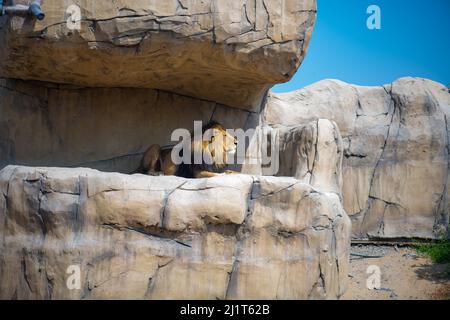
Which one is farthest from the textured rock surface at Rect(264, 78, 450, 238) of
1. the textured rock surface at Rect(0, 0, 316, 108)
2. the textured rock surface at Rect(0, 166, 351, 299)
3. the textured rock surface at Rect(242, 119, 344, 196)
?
the textured rock surface at Rect(0, 166, 351, 299)

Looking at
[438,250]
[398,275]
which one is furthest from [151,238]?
[438,250]

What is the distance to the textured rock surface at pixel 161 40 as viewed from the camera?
664 centimetres

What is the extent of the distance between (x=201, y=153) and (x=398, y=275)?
3205 millimetres

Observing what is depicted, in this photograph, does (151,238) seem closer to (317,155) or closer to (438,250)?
(317,155)

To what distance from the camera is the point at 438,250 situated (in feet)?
28.1

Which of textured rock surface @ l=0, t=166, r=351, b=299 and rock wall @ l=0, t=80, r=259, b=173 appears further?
rock wall @ l=0, t=80, r=259, b=173

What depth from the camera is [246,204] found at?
6.38 m

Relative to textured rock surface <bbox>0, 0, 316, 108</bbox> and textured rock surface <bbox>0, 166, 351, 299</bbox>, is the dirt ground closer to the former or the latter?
textured rock surface <bbox>0, 166, 351, 299</bbox>

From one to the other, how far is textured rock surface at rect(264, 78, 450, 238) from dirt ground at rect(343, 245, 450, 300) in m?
0.53

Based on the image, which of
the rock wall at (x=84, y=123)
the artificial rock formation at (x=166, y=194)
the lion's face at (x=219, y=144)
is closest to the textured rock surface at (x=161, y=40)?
the artificial rock formation at (x=166, y=194)

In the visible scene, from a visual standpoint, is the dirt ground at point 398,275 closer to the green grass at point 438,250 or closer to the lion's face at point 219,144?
the green grass at point 438,250

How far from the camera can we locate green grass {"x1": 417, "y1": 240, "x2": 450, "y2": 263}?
330 inches

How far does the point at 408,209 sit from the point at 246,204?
416cm

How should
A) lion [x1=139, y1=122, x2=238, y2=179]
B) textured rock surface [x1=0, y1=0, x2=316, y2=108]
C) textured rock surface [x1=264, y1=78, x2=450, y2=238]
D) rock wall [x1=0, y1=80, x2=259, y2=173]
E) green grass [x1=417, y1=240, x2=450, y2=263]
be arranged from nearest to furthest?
textured rock surface [x1=0, y1=0, x2=316, y2=108]
lion [x1=139, y1=122, x2=238, y2=179]
rock wall [x1=0, y1=80, x2=259, y2=173]
green grass [x1=417, y1=240, x2=450, y2=263]
textured rock surface [x1=264, y1=78, x2=450, y2=238]
